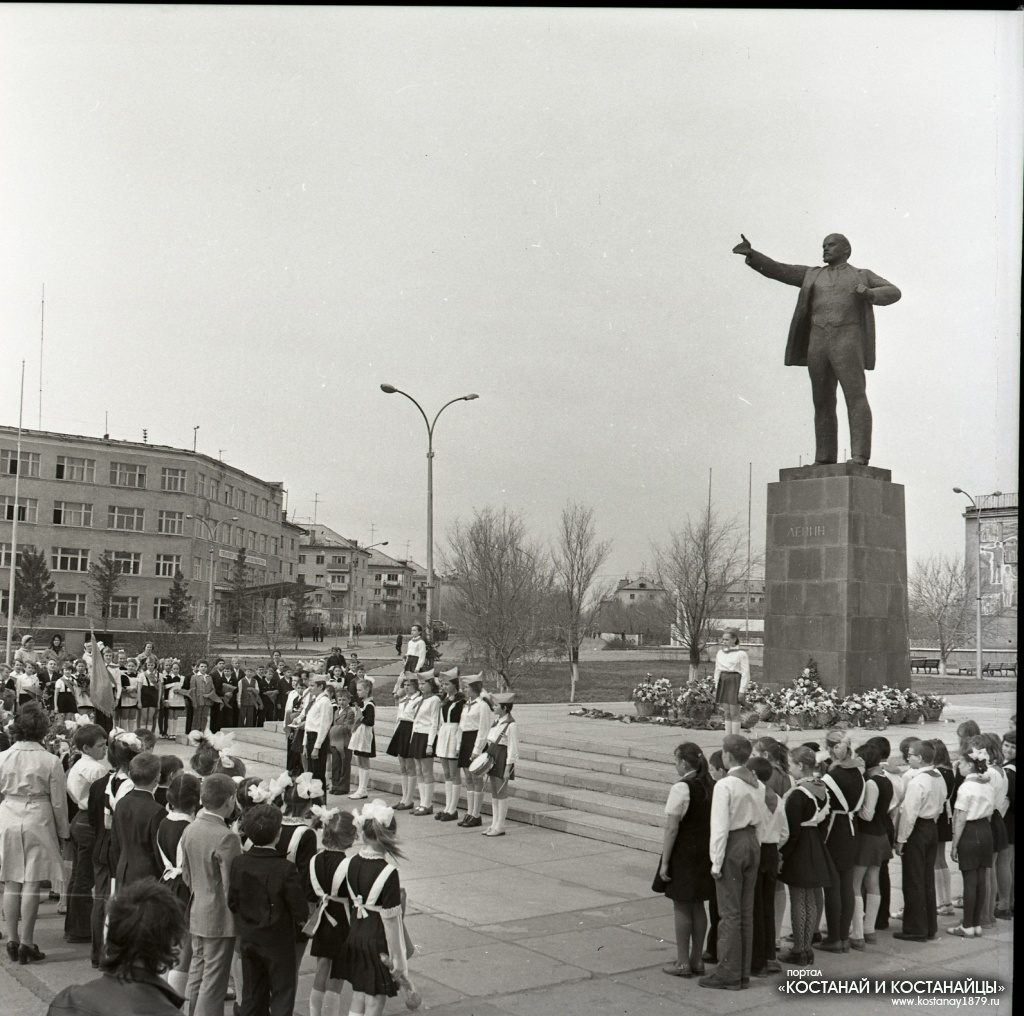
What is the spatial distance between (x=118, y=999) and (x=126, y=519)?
36.7 m

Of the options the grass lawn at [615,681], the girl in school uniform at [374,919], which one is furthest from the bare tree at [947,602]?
the girl in school uniform at [374,919]

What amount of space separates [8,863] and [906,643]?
556 inches

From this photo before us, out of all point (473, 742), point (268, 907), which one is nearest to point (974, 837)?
point (268, 907)

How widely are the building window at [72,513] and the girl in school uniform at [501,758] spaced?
2737 centimetres

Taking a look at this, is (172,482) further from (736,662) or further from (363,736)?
(736,662)

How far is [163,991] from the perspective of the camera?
124 inches

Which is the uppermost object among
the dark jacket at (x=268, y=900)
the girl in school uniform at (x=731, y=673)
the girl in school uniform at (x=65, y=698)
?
the girl in school uniform at (x=731, y=673)

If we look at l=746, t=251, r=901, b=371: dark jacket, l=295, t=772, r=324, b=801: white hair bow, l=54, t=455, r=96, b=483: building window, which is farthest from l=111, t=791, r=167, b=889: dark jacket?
l=54, t=455, r=96, b=483: building window

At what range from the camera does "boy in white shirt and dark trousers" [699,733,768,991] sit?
6.58m

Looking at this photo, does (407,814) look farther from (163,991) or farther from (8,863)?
(163,991)

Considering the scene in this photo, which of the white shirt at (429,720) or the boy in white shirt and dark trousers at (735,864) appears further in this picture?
the white shirt at (429,720)

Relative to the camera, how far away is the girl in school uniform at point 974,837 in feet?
25.5

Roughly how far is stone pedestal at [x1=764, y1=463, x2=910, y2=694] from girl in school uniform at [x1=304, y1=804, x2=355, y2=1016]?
12.1 meters

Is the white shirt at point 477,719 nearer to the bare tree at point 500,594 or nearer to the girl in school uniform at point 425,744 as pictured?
the girl in school uniform at point 425,744
